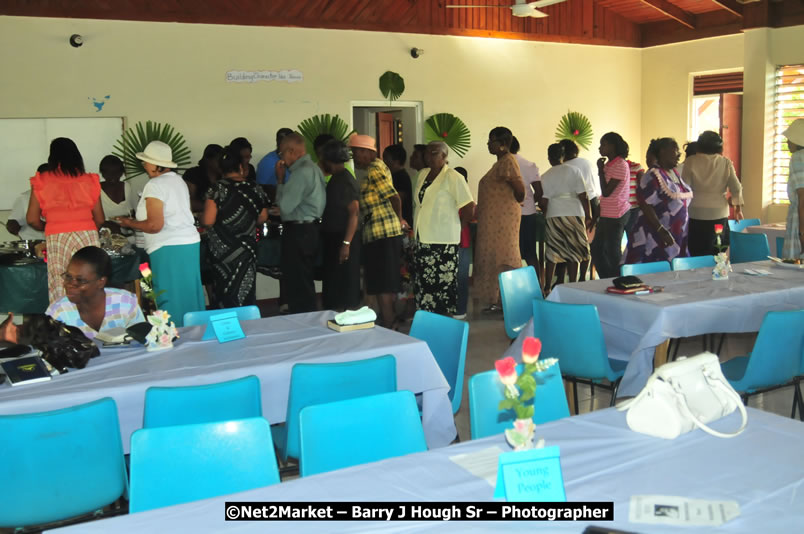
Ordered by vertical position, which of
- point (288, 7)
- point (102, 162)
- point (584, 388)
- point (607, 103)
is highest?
point (288, 7)

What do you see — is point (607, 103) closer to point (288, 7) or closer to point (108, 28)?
point (288, 7)

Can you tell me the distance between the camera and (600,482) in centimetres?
217

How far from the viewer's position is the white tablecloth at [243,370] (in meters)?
3.07

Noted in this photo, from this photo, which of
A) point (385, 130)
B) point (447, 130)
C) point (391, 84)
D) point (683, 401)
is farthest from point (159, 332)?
point (385, 130)

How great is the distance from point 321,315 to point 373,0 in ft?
19.8

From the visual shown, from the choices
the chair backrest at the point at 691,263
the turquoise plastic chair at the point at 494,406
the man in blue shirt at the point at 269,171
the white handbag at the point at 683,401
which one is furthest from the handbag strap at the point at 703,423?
the man in blue shirt at the point at 269,171

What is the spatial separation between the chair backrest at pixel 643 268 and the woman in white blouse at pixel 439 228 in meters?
1.73

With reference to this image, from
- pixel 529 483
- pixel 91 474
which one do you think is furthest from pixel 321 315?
pixel 529 483

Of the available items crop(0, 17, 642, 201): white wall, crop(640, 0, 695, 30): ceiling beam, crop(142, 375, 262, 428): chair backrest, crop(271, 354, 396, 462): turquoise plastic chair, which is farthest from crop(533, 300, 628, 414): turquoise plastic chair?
crop(640, 0, 695, 30): ceiling beam

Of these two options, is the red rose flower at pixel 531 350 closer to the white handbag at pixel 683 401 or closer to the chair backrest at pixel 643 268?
the white handbag at pixel 683 401

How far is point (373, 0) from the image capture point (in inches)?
368

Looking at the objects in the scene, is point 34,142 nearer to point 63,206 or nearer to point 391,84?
point 63,206

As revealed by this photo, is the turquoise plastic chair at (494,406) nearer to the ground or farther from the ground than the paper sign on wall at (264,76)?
nearer to the ground

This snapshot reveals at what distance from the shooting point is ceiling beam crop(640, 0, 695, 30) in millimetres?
11055
